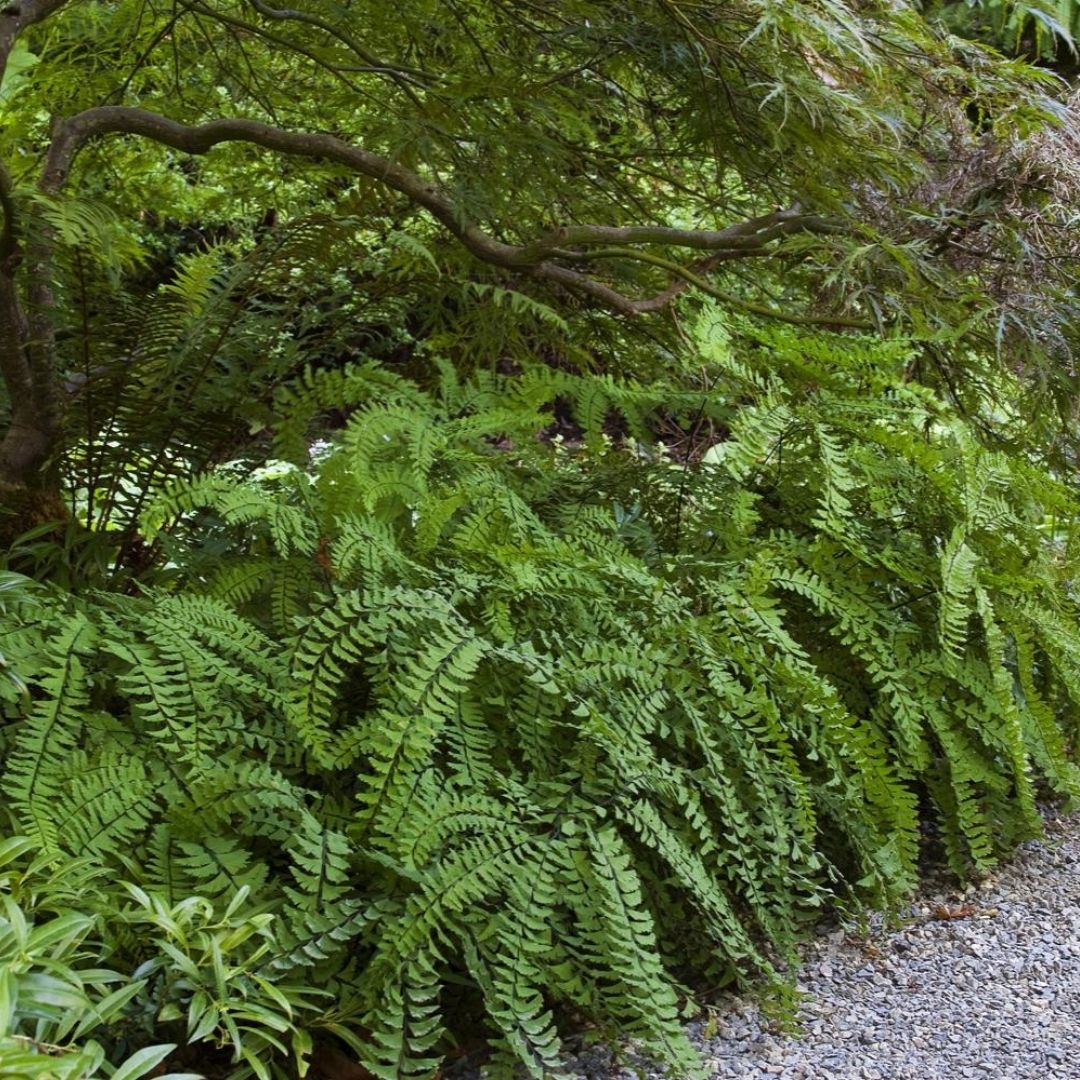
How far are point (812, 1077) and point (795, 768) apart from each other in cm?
48

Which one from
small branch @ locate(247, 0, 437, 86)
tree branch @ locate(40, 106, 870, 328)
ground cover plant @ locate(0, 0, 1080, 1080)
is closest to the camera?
ground cover plant @ locate(0, 0, 1080, 1080)

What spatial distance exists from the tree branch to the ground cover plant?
0.04 ft

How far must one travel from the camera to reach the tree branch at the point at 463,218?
264 centimetres

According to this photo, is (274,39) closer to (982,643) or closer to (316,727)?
(316,727)

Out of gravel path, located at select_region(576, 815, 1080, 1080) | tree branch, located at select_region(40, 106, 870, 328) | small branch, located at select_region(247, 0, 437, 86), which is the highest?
small branch, located at select_region(247, 0, 437, 86)

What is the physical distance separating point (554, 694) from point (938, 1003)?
82 centimetres

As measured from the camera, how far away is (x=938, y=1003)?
195cm

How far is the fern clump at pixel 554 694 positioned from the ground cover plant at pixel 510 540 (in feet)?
0.03

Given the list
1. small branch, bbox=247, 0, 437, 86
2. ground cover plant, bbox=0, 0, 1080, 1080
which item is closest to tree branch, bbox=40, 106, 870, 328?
ground cover plant, bbox=0, 0, 1080, 1080

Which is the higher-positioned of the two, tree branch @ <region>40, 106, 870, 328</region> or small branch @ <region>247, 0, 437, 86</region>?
small branch @ <region>247, 0, 437, 86</region>

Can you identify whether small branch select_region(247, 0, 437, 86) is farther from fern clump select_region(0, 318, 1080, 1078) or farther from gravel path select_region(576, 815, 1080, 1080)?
gravel path select_region(576, 815, 1080, 1080)

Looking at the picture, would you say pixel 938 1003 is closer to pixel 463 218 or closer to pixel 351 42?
pixel 463 218

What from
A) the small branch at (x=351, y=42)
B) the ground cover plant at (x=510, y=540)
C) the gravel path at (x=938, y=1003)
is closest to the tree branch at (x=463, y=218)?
the ground cover plant at (x=510, y=540)

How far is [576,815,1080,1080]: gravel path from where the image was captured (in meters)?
1.78
